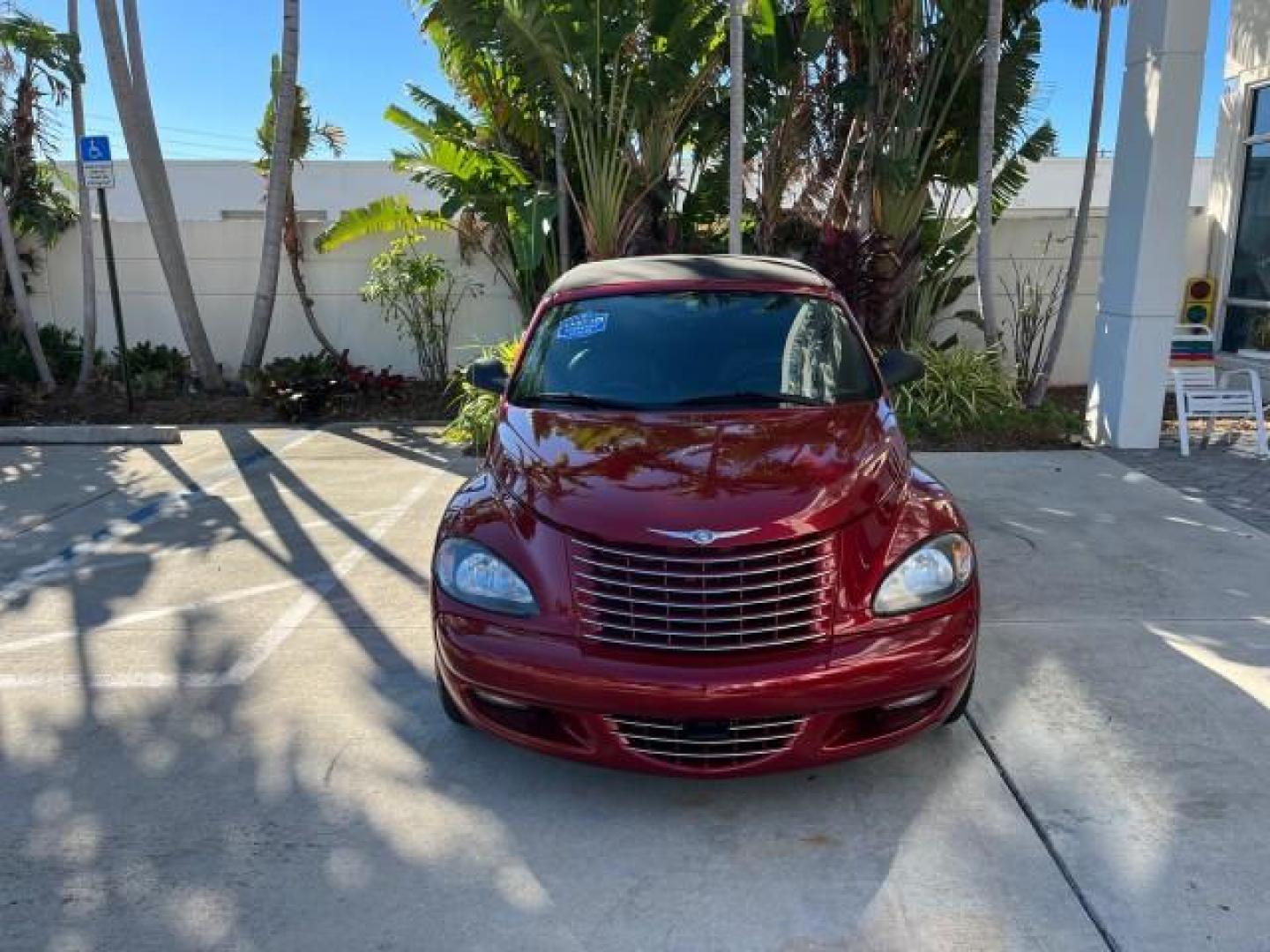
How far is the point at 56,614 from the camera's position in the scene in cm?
516

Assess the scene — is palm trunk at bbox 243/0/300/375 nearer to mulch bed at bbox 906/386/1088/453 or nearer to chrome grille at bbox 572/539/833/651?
mulch bed at bbox 906/386/1088/453

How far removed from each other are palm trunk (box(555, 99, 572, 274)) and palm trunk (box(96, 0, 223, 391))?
4.30 metres

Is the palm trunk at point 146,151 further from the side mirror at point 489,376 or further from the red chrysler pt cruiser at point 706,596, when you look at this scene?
the red chrysler pt cruiser at point 706,596

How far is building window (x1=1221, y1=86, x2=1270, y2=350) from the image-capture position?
10766mm

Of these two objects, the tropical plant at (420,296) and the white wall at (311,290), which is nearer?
the tropical plant at (420,296)

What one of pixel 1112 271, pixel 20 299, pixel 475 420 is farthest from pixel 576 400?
pixel 20 299

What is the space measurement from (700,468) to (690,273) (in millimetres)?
1734

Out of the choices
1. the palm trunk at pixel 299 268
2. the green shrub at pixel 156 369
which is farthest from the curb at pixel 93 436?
the palm trunk at pixel 299 268

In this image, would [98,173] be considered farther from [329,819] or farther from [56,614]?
[329,819]

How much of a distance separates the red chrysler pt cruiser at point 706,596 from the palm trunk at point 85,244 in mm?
9043

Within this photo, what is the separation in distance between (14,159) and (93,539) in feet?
23.2

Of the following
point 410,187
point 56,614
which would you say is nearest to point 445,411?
point 56,614

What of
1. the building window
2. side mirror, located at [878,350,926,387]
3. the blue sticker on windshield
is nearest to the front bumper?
side mirror, located at [878,350,926,387]

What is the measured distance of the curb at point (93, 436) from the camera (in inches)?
373
